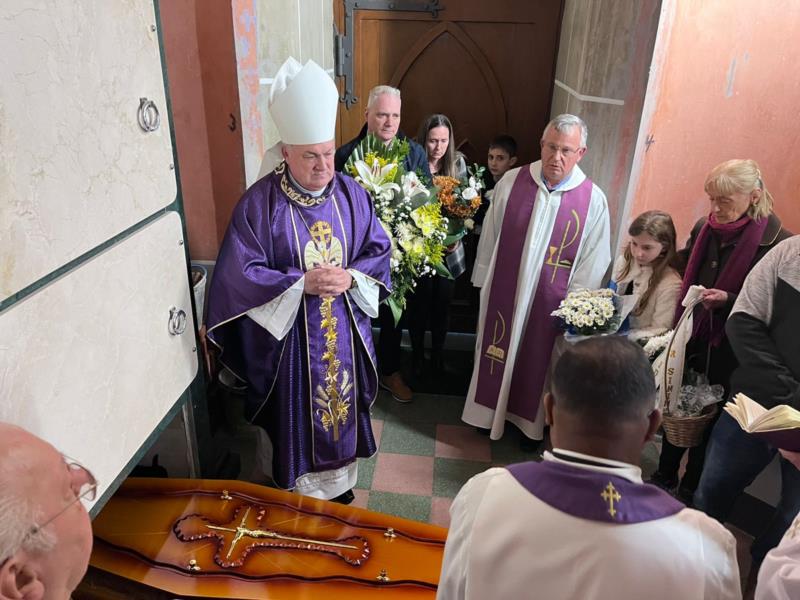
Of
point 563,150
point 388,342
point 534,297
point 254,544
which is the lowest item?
point 388,342

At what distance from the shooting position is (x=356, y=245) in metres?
2.53

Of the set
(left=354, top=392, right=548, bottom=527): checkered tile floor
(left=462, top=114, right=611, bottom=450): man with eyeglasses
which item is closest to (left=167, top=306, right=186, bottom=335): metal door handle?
(left=354, top=392, right=548, bottom=527): checkered tile floor

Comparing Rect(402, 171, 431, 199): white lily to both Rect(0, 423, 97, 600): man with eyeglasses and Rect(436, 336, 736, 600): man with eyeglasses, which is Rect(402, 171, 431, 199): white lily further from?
Rect(0, 423, 97, 600): man with eyeglasses

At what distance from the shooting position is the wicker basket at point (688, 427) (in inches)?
102

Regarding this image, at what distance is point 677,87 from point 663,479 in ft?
6.41

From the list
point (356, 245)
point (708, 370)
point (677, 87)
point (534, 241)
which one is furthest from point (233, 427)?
point (677, 87)

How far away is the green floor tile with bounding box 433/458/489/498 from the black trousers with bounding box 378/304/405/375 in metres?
0.76

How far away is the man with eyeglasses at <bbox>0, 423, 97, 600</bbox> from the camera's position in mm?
916

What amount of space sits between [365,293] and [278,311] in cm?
38

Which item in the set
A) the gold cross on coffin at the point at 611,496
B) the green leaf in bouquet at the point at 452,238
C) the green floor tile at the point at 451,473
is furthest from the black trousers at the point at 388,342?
the gold cross on coffin at the point at 611,496

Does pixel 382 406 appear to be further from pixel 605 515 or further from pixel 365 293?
pixel 605 515

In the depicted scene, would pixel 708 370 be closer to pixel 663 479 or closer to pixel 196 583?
pixel 663 479

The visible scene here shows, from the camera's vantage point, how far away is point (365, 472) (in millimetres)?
3090

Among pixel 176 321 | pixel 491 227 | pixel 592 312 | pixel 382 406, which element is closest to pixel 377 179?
pixel 491 227
